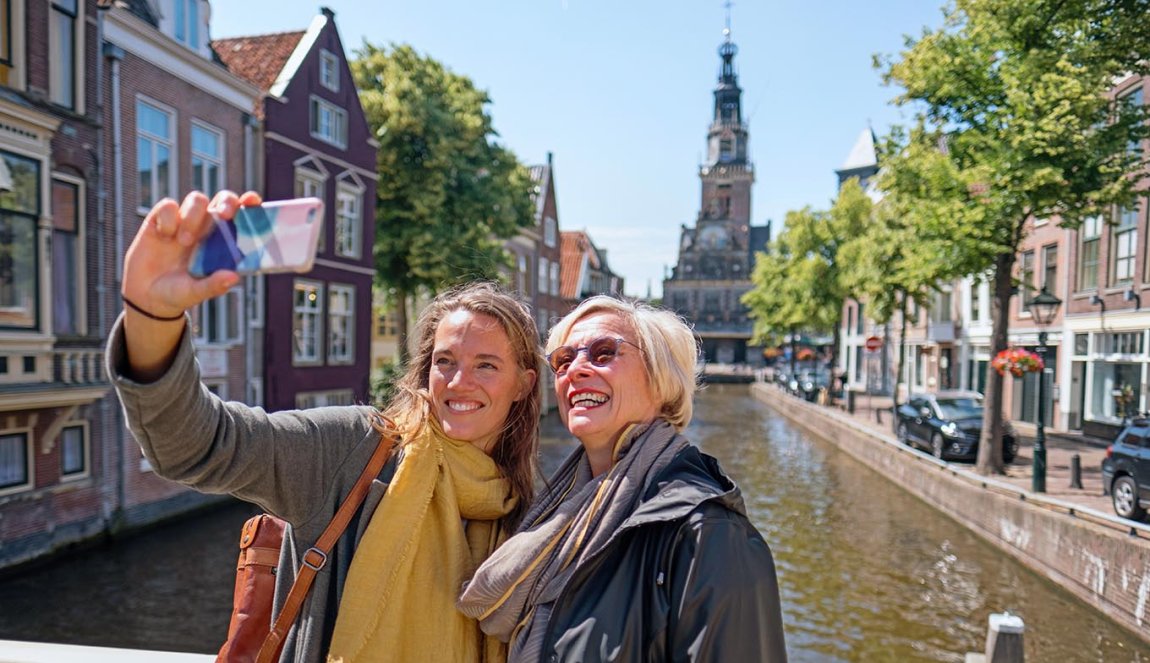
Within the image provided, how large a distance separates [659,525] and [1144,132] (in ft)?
44.2

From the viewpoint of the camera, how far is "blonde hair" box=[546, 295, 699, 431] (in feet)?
6.69

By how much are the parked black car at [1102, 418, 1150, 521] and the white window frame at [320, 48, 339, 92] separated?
57.2 feet

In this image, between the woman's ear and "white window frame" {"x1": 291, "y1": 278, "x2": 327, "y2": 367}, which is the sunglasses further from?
"white window frame" {"x1": 291, "y1": 278, "x2": 327, "y2": 367}

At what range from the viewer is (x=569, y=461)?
214 centimetres

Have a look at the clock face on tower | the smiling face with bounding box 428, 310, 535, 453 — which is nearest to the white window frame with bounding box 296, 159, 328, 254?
the smiling face with bounding box 428, 310, 535, 453

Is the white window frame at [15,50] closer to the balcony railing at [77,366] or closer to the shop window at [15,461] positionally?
the balcony railing at [77,366]

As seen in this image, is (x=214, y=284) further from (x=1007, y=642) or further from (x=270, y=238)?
(x=1007, y=642)

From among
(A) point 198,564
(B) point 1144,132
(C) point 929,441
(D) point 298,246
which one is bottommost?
(A) point 198,564

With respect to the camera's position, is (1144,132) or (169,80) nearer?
(1144,132)

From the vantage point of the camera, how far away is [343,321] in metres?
18.8

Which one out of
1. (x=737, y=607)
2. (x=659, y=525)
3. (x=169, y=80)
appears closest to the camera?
(x=737, y=607)

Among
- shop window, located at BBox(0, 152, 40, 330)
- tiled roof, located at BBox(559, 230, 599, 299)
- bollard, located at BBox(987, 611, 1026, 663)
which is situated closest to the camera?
bollard, located at BBox(987, 611, 1026, 663)

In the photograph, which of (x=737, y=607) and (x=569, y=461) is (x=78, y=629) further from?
(x=737, y=607)

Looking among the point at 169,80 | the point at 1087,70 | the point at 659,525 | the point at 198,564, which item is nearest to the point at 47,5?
the point at 169,80
